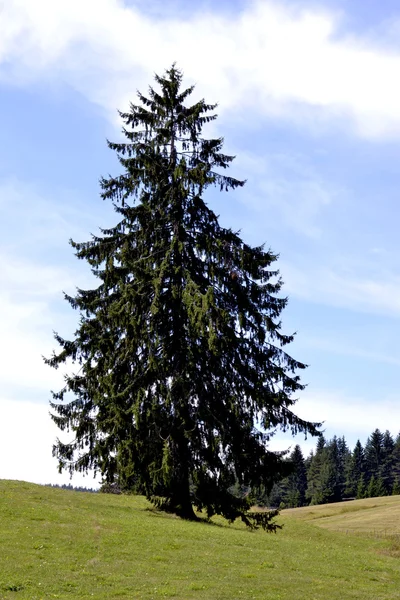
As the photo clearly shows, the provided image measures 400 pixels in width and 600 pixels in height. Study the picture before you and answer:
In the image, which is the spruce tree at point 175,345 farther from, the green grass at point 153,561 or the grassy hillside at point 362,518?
the grassy hillside at point 362,518

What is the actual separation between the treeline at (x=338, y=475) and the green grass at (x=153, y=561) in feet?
357

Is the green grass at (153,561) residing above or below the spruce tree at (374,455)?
below

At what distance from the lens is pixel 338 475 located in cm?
14500

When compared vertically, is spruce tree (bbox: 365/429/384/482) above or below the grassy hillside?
above

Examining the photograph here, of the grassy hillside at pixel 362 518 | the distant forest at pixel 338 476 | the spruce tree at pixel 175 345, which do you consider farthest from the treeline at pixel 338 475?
the spruce tree at pixel 175 345

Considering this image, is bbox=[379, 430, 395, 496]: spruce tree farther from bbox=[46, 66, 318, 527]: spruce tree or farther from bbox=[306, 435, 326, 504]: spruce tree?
bbox=[46, 66, 318, 527]: spruce tree

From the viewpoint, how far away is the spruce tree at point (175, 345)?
25906mm

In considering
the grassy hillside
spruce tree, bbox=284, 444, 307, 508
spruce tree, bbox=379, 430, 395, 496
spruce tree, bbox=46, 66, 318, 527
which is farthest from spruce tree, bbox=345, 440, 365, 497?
spruce tree, bbox=46, 66, 318, 527

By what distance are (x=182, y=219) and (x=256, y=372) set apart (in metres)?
8.16

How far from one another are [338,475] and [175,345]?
12912 centimetres

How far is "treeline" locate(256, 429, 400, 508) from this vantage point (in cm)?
13062

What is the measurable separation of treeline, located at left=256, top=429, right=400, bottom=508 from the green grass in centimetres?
10893

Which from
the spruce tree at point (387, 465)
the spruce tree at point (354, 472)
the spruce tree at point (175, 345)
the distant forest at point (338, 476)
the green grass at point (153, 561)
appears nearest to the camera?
the green grass at point (153, 561)

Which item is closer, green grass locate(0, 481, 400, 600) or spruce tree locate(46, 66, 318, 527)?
green grass locate(0, 481, 400, 600)
